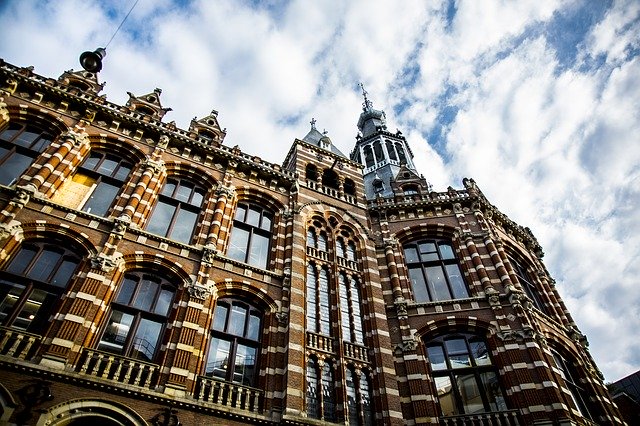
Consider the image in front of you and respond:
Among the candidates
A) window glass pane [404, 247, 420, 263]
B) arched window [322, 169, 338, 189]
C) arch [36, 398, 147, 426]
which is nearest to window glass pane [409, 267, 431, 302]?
window glass pane [404, 247, 420, 263]

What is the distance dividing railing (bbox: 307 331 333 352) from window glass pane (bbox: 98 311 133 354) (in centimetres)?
547

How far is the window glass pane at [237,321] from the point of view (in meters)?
14.2

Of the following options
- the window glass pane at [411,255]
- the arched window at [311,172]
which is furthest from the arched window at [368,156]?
the window glass pane at [411,255]

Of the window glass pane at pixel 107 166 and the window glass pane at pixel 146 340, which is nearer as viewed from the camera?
the window glass pane at pixel 146 340

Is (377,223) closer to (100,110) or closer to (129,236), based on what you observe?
(129,236)

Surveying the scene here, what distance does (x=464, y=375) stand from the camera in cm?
1527

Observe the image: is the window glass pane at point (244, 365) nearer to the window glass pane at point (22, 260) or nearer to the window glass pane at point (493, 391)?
the window glass pane at point (22, 260)

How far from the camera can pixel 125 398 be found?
1079cm

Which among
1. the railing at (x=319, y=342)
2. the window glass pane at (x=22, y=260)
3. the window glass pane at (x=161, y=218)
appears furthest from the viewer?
the window glass pane at (x=161, y=218)

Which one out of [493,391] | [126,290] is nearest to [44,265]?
[126,290]

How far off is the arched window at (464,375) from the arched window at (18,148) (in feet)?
50.4

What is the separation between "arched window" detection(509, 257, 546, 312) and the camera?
19.7 metres

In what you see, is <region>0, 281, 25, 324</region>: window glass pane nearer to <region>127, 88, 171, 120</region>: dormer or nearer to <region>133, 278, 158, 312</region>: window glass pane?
<region>133, 278, 158, 312</region>: window glass pane

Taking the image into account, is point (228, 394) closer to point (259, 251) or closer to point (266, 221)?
point (259, 251)
